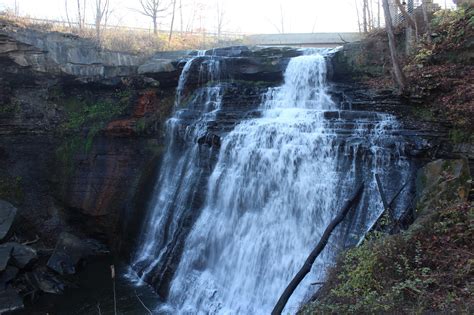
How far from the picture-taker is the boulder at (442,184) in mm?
7645

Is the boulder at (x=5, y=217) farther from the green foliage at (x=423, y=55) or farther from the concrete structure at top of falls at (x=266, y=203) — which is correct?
the green foliage at (x=423, y=55)

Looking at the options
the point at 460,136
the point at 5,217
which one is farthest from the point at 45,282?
the point at 460,136

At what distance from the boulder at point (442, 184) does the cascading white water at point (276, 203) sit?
3.66 feet

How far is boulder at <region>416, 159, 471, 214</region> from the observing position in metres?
7.64

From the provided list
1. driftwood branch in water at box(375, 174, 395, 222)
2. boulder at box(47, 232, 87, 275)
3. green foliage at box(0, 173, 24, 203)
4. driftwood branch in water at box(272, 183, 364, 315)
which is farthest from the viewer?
green foliage at box(0, 173, 24, 203)

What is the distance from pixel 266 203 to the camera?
426 inches

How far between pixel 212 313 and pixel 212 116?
6.90 meters

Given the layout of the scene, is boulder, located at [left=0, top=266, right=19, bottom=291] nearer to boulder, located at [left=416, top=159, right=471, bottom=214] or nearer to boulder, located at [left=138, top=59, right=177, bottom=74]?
boulder, located at [left=138, top=59, right=177, bottom=74]

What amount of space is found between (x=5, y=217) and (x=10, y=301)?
314cm

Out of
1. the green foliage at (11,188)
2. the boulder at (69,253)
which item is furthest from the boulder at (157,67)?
the boulder at (69,253)

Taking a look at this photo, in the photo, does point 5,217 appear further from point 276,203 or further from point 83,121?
point 276,203

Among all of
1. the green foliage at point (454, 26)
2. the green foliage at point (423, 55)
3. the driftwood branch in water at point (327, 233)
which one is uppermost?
the green foliage at point (454, 26)

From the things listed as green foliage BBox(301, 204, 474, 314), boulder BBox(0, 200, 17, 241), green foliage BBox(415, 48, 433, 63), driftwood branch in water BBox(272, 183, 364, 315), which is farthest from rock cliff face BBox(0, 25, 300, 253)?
green foliage BBox(301, 204, 474, 314)

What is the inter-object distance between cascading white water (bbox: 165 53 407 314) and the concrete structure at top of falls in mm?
25
